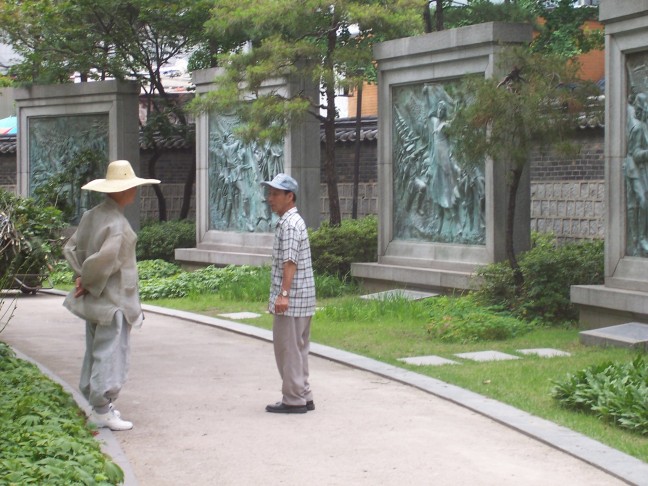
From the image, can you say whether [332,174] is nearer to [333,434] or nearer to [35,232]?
[35,232]

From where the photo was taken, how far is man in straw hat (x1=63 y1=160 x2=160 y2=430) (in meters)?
8.08

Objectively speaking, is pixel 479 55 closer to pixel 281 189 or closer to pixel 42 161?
pixel 281 189

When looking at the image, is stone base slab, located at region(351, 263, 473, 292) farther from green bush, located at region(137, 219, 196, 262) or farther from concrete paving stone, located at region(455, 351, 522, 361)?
green bush, located at region(137, 219, 196, 262)

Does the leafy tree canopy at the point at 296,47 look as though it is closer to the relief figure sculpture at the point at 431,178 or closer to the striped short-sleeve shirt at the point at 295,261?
the relief figure sculpture at the point at 431,178

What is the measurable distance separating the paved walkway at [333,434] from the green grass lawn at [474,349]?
0.70 feet

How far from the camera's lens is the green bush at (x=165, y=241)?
74.9ft

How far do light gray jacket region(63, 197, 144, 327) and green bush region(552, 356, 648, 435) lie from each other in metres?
3.00

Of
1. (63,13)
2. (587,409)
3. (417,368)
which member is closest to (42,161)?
(63,13)

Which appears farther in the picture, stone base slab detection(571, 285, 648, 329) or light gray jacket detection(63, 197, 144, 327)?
stone base slab detection(571, 285, 648, 329)

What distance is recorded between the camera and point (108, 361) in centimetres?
811

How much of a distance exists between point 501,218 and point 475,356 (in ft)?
13.3

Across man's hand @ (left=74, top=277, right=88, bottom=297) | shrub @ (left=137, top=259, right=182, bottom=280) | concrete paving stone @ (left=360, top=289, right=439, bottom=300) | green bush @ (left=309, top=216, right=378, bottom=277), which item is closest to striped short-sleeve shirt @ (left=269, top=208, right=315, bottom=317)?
man's hand @ (left=74, top=277, right=88, bottom=297)

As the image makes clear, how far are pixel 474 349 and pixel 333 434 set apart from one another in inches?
159

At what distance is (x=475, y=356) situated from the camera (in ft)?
36.6
